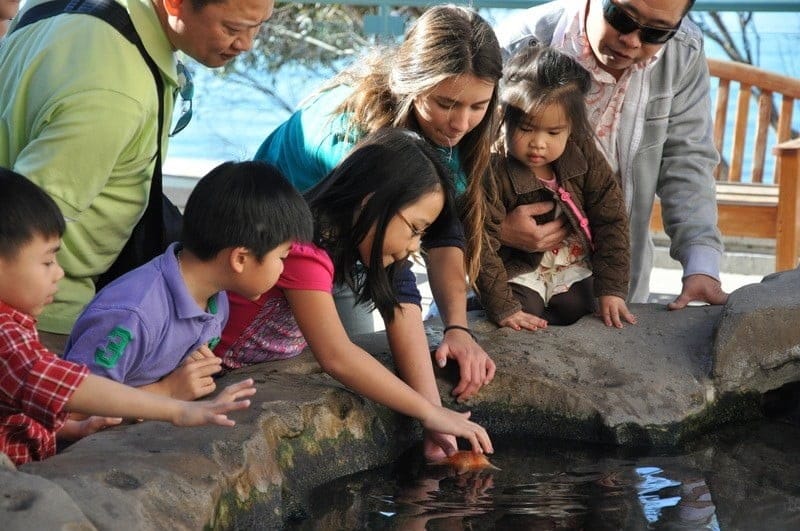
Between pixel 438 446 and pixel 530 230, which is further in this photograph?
pixel 530 230

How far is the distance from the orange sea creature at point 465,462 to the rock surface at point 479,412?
18 cm

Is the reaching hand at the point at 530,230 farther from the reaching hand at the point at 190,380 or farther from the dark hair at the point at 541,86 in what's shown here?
the reaching hand at the point at 190,380

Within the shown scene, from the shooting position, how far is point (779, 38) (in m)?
9.16

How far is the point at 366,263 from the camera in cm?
319

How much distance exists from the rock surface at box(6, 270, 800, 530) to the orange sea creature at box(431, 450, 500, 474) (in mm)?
182

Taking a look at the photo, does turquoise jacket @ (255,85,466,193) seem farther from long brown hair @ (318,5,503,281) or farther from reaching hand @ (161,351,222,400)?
reaching hand @ (161,351,222,400)

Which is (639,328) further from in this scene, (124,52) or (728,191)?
(728,191)

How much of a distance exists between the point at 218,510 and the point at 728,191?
5096mm

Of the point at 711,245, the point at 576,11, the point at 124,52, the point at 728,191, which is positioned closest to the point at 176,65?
the point at 124,52

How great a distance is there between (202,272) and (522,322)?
51.1 inches

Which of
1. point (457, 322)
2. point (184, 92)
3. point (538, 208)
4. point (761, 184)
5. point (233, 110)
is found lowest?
point (233, 110)

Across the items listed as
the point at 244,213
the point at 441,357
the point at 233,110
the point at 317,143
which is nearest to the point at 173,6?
the point at 244,213

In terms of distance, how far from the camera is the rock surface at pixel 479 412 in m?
2.33

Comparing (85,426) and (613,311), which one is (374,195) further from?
(613,311)
